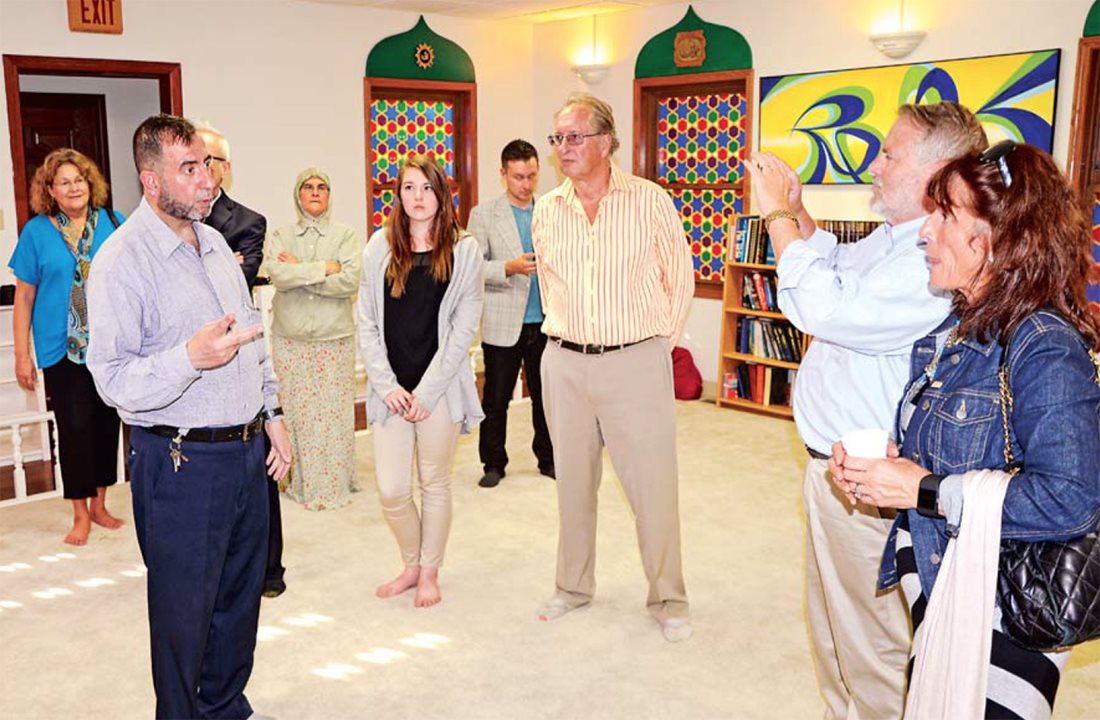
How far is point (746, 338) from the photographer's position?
21.1 ft

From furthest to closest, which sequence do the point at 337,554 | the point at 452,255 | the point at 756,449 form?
the point at 756,449 < the point at 337,554 < the point at 452,255

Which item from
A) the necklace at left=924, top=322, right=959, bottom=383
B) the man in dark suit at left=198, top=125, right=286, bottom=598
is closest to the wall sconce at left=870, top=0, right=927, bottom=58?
the man in dark suit at left=198, top=125, right=286, bottom=598

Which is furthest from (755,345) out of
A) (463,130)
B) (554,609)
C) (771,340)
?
(554,609)

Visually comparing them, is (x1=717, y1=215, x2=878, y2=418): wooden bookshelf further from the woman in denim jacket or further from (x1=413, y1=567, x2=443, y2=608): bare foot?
the woman in denim jacket

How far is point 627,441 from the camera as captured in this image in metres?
3.09

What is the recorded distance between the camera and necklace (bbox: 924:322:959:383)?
1.68 meters

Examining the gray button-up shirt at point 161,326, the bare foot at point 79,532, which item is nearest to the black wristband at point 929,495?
the gray button-up shirt at point 161,326

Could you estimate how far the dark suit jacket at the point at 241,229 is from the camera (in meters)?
3.28

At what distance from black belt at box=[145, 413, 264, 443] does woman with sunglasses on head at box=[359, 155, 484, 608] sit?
0.88 meters

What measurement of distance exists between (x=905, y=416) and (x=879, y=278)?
0.31 metres

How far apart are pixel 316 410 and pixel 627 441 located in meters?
1.91

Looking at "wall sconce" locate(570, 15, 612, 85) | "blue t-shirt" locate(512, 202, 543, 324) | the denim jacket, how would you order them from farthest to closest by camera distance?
"wall sconce" locate(570, 15, 612, 85)
"blue t-shirt" locate(512, 202, 543, 324)
the denim jacket

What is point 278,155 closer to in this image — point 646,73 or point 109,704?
point 646,73

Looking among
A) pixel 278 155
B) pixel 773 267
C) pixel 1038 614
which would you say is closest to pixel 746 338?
pixel 773 267
